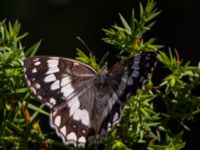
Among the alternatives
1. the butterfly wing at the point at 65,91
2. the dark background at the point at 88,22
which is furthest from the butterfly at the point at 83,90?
the dark background at the point at 88,22

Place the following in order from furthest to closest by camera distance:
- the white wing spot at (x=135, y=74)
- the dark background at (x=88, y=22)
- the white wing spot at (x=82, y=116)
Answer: the dark background at (x=88, y=22), the white wing spot at (x=82, y=116), the white wing spot at (x=135, y=74)

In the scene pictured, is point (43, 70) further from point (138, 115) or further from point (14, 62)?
point (138, 115)

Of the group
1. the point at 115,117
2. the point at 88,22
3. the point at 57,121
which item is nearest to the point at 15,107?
the point at 57,121

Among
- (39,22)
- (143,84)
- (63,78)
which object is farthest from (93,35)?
(143,84)

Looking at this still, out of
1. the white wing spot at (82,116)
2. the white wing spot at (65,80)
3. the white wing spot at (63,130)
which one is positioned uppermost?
the white wing spot at (65,80)

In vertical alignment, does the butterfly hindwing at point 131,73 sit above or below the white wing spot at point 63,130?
above

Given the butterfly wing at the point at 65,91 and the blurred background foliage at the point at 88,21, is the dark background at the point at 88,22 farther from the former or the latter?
the butterfly wing at the point at 65,91
